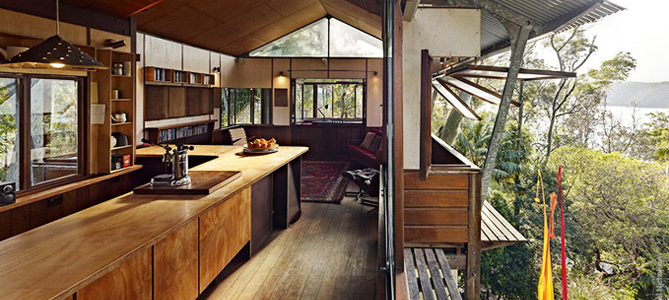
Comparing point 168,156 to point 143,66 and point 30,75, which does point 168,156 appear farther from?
point 143,66

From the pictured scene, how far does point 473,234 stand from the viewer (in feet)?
14.8

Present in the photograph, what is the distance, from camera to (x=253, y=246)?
4.36 metres

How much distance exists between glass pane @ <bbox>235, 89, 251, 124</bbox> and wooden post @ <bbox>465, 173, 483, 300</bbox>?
302 inches

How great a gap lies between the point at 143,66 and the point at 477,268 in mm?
5382

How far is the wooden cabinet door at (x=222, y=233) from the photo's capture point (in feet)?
10.0

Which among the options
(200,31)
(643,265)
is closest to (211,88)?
(200,31)

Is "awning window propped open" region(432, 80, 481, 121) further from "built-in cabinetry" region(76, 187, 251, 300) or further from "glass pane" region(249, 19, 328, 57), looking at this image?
"glass pane" region(249, 19, 328, 57)

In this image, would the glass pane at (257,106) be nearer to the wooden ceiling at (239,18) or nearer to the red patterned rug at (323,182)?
the wooden ceiling at (239,18)

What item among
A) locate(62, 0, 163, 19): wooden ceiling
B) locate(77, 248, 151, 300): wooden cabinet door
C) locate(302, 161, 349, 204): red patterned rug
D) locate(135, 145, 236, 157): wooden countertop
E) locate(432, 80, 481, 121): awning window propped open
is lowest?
locate(302, 161, 349, 204): red patterned rug

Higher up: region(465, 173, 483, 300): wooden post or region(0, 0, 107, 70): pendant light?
region(0, 0, 107, 70): pendant light

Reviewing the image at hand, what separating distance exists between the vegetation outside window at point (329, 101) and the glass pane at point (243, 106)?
114 cm

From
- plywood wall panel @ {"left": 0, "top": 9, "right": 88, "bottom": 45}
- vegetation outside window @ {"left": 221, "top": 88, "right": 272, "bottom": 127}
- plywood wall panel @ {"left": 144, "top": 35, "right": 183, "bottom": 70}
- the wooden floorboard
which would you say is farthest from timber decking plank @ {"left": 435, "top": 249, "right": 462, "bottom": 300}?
vegetation outside window @ {"left": 221, "top": 88, "right": 272, "bottom": 127}

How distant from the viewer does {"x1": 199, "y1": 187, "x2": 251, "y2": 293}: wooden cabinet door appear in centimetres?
305

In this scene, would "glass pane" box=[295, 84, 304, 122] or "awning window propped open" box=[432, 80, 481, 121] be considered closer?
"awning window propped open" box=[432, 80, 481, 121]
